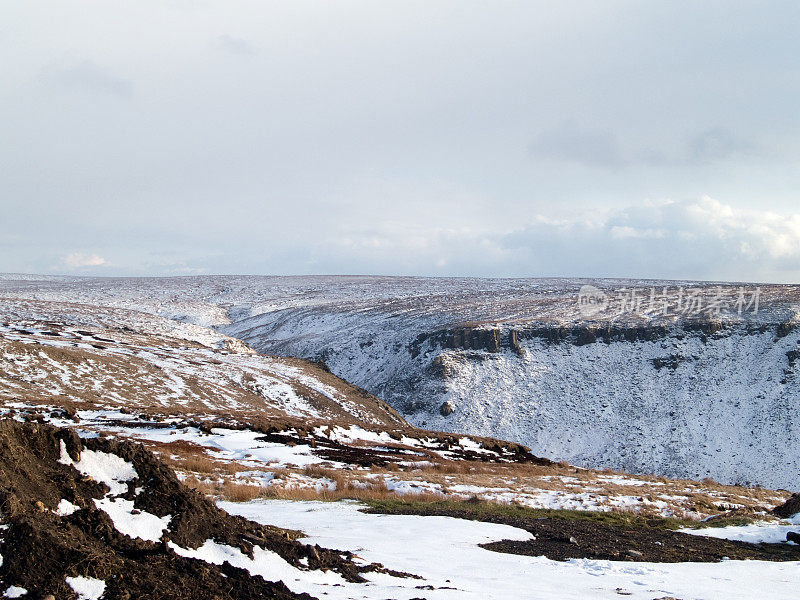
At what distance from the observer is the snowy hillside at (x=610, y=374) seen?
46656 mm

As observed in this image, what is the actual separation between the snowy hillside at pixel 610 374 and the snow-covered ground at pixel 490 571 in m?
38.2

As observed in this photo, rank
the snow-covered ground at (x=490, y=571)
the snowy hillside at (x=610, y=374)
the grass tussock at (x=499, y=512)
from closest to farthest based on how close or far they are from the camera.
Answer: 1. the snow-covered ground at (x=490, y=571)
2. the grass tussock at (x=499, y=512)
3. the snowy hillside at (x=610, y=374)

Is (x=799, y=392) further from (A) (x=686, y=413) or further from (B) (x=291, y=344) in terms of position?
(B) (x=291, y=344)

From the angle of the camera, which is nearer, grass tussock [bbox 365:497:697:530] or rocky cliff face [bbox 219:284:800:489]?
grass tussock [bbox 365:497:697:530]

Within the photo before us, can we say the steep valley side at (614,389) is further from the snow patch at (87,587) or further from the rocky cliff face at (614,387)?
the snow patch at (87,587)

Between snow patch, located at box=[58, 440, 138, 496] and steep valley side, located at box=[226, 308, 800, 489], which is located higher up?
snow patch, located at box=[58, 440, 138, 496]

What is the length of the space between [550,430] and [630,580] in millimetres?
43778

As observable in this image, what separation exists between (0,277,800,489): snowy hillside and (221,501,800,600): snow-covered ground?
38.2 metres

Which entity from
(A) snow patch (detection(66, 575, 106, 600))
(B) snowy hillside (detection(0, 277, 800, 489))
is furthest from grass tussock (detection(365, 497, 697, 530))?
(B) snowy hillside (detection(0, 277, 800, 489))

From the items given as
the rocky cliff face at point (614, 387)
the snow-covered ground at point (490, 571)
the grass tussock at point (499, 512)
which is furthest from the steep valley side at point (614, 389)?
the snow-covered ground at point (490, 571)

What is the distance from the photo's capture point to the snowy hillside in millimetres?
46656

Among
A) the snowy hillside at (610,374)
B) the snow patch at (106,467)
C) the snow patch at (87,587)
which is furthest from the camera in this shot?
the snowy hillside at (610,374)

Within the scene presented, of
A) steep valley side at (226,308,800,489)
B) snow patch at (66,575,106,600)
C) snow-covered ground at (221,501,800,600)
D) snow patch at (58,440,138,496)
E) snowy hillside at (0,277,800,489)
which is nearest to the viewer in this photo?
snow patch at (66,575,106,600)

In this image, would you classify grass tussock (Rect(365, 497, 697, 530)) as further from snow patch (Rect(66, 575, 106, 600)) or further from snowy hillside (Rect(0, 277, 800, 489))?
snowy hillside (Rect(0, 277, 800, 489))
